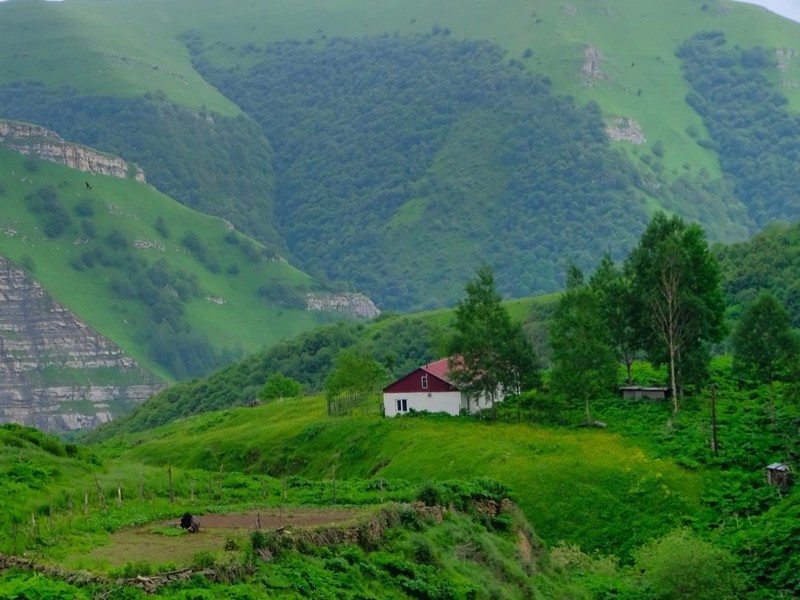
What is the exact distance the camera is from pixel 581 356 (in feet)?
270

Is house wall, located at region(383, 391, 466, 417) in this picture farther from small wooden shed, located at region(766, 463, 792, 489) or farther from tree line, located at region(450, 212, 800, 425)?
small wooden shed, located at region(766, 463, 792, 489)

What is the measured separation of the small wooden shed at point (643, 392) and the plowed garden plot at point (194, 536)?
41290 millimetres

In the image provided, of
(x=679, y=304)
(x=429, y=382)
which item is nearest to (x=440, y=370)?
(x=429, y=382)

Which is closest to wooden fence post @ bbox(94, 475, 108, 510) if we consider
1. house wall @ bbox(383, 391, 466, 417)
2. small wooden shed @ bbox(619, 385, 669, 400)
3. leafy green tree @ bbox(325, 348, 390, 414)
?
house wall @ bbox(383, 391, 466, 417)

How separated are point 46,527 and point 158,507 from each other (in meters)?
7.41

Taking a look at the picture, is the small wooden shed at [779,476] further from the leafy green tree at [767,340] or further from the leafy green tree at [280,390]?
the leafy green tree at [280,390]

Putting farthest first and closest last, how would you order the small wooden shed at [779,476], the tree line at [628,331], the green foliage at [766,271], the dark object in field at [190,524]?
the green foliage at [766,271] < the tree line at [628,331] < the small wooden shed at [779,476] < the dark object in field at [190,524]

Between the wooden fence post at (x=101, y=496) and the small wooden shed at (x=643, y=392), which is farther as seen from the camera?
the small wooden shed at (x=643, y=392)

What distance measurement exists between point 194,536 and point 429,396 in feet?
168

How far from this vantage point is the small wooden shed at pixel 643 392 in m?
85.6

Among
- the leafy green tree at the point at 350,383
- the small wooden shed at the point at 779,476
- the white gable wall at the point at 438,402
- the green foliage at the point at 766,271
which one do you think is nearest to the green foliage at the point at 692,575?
the small wooden shed at the point at 779,476

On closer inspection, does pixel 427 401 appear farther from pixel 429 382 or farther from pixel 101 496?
pixel 101 496

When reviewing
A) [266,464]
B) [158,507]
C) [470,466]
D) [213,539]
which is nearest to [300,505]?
[158,507]

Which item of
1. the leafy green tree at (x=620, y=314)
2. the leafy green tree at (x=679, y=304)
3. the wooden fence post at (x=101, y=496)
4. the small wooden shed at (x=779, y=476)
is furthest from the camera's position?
the leafy green tree at (x=620, y=314)
